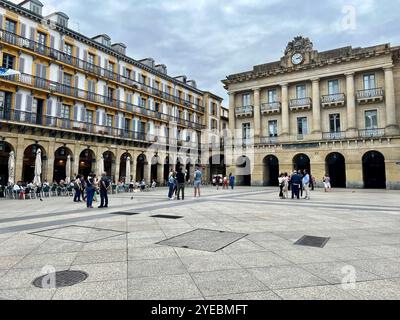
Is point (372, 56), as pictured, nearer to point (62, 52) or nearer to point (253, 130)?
point (253, 130)

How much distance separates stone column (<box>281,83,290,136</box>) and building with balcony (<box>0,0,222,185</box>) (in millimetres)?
14975

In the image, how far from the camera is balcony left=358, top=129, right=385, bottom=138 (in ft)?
97.5

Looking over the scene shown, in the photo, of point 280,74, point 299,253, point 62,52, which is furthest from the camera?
point 280,74

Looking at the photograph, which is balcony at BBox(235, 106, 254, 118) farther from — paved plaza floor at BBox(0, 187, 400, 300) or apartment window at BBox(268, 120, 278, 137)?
paved plaza floor at BBox(0, 187, 400, 300)

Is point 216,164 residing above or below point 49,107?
below

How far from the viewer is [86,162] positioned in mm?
29047

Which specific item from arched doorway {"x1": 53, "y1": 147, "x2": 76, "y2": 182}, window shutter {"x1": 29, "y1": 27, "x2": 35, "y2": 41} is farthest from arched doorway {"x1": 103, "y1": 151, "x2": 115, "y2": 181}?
window shutter {"x1": 29, "y1": 27, "x2": 35, "y2": 41}

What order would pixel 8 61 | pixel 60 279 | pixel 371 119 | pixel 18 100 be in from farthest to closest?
pixel 371 119 < pixel 18 100 < pixel 8 61 < pixel 60 279

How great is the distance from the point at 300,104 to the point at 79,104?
1030 inches

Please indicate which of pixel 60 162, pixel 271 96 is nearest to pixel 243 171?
pixel 271 96

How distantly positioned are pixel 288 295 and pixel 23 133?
25.5m

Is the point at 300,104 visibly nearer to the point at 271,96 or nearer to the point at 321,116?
the point at 321,116

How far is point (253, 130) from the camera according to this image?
38156 millimetres
